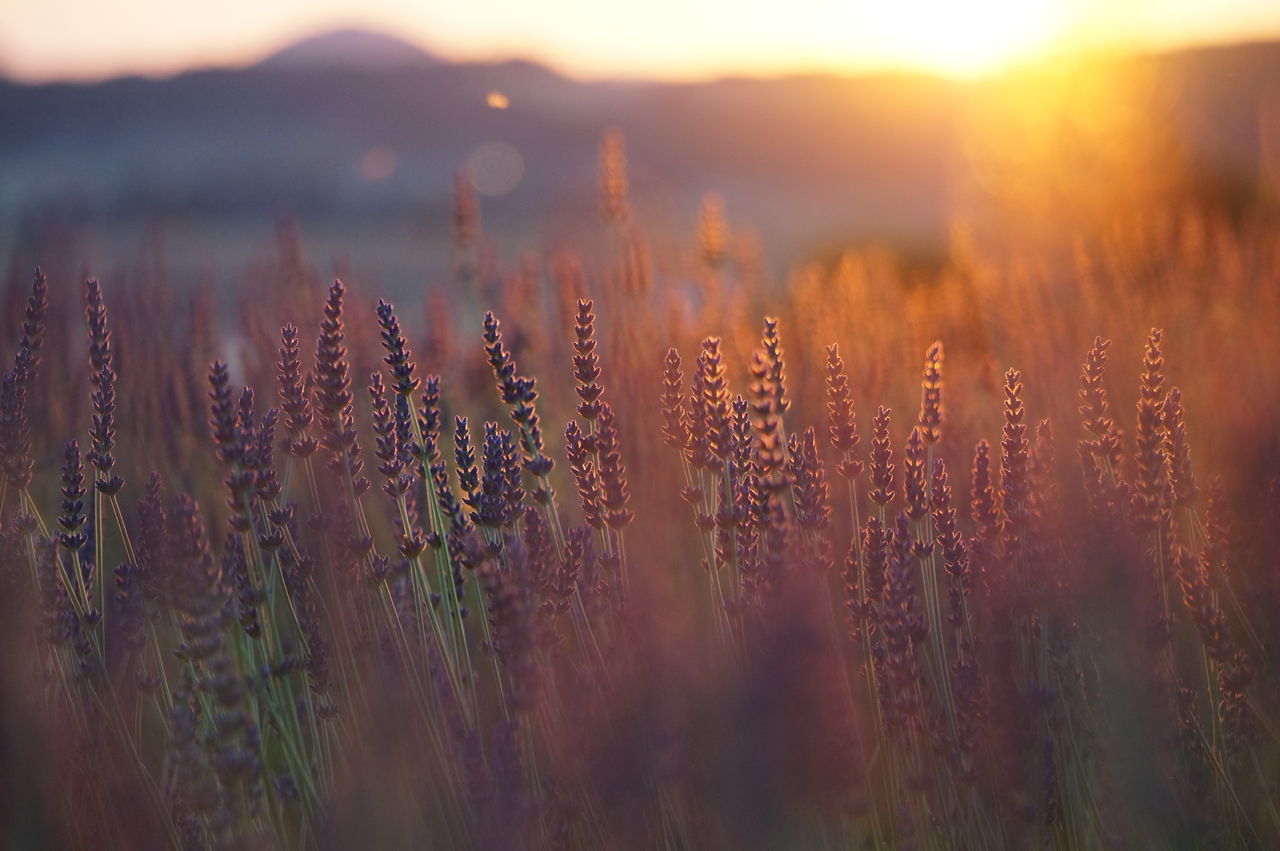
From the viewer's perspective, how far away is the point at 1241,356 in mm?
3619

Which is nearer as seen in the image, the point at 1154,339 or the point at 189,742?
the point at 189,742

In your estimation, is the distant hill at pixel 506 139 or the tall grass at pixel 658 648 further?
the distant hill at pixel 506 139

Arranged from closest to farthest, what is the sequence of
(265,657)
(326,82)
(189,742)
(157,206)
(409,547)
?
1. (189,742)
2. (409,547)
3. (265,657)
4. (157,206)
5. (326,82)

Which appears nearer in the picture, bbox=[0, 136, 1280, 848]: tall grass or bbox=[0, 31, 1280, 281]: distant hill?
bbox=[0, 136, 1280, 848]: tall grass

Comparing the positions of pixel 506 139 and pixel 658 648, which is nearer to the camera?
pixel 658 648

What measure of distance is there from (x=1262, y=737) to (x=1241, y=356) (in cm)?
196

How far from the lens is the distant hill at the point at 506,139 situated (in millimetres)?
41031

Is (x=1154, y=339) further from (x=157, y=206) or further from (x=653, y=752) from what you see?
(x=157, y=206)

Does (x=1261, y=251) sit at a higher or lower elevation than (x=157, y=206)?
lower

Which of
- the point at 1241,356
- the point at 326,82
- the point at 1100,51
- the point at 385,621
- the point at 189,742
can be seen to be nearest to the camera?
Result: the point at 189,742

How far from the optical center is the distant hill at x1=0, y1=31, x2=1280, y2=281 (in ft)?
135

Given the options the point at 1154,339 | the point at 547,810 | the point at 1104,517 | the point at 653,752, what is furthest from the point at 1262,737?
the point at 547,810

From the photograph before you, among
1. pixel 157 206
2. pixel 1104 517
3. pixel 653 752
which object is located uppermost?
pixel 157 206

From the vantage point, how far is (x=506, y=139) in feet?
212
